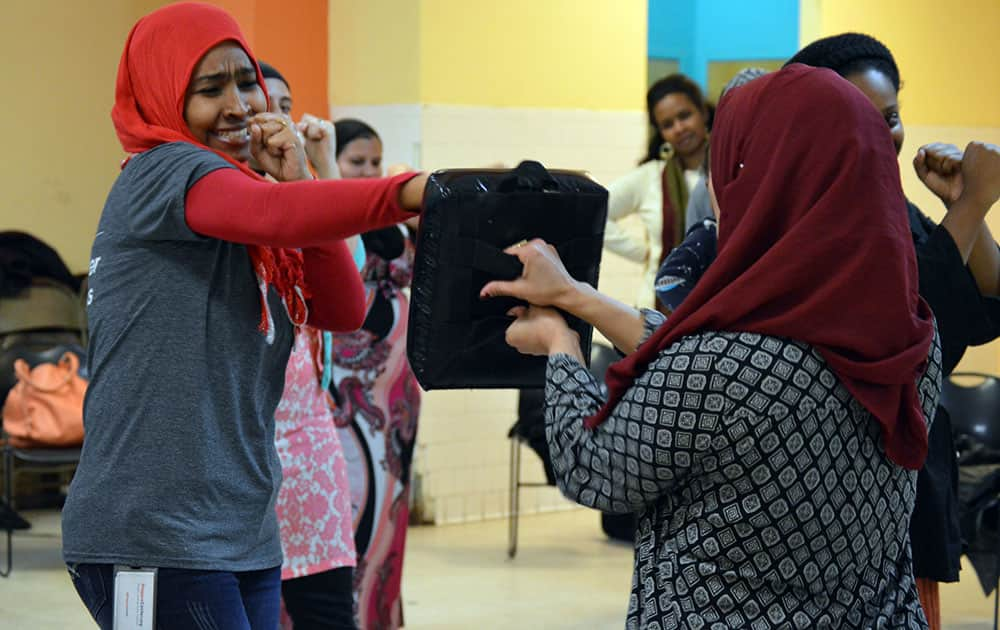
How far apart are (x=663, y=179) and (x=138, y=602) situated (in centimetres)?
467

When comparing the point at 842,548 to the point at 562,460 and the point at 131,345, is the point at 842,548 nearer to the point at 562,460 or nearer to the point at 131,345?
the point at 562,460

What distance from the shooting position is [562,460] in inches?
76.7

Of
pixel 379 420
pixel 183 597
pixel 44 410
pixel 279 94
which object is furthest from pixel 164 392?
pixel 44 410

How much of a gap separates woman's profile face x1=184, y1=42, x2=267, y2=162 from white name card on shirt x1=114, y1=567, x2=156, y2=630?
2.19ft

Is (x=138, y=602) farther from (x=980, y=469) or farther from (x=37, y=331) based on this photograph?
(x=37, y=331)

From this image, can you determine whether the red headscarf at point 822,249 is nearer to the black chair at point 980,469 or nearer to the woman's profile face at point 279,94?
the woman's profile face at point 279,94

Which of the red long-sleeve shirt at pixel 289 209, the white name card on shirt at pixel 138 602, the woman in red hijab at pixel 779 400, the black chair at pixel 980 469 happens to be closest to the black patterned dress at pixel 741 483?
the woman in red hijab at pixel 779 400

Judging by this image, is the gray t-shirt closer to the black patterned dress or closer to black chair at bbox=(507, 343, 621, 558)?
→ the black patterned dress

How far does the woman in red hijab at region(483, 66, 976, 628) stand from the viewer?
183cm

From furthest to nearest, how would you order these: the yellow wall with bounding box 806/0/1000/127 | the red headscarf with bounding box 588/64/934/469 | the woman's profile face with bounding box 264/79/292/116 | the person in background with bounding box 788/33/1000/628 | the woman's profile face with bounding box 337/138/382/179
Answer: the yellow wall with bounding box 806/0/1000/127 < the woman's profile face with bounding box 337/138/382/179 < the woman's profile face with bounding box 264/79/292/116 < the person in background with bounding box 788/33/1000/628 < the red headscarf with bounding box 588/64/934/469

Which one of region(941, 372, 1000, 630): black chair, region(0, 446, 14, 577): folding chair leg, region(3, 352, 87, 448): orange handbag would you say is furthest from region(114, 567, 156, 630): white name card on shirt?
region(3, 352, 87, 448): orange handbag

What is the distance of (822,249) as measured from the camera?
5.94ft

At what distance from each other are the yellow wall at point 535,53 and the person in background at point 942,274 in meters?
4.30

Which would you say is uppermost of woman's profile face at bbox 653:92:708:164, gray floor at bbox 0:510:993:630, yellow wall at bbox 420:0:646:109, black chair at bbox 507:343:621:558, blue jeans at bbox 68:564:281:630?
yellow wall at bbox 420:0:646:109
